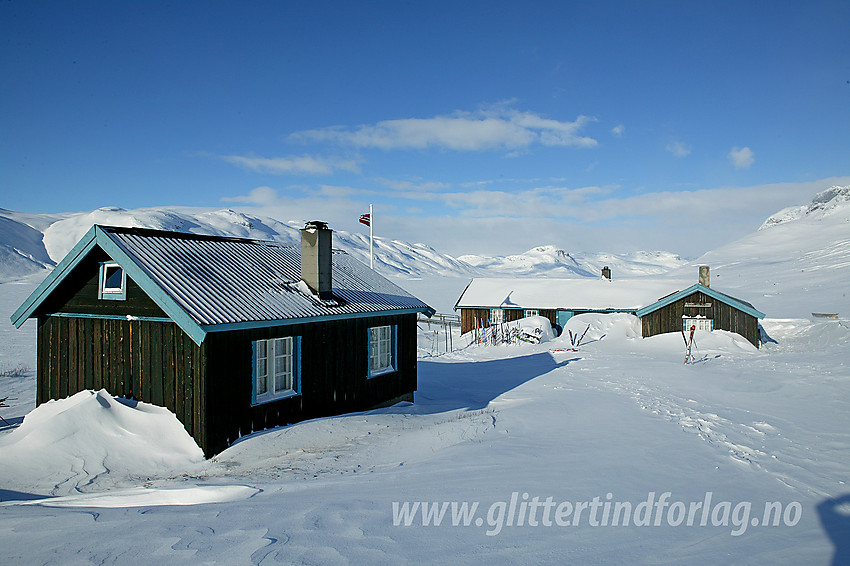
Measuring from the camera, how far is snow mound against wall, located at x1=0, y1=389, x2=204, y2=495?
808 centimetres

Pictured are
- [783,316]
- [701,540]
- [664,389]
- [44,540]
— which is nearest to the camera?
[44,540]

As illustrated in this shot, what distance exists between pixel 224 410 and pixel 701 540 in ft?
26.4

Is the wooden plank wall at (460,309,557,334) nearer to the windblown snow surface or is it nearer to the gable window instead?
the windblown snow surface

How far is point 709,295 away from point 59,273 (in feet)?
98.5

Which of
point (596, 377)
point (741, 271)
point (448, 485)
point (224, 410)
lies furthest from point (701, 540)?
point (741, 271)

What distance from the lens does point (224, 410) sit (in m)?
9.40

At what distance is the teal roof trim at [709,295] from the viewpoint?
90.4 feet

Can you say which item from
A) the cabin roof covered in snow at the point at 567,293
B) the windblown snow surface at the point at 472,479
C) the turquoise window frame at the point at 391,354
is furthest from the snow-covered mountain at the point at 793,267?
the turquoise window frame at the point at 391,354

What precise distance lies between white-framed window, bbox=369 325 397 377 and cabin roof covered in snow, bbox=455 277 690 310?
2317cm

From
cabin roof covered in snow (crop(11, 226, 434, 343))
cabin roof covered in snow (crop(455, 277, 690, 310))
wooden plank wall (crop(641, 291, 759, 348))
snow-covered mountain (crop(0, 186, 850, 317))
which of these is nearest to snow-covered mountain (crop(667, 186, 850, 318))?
snow-covered mountain (crop(0, 186, 850, 317))

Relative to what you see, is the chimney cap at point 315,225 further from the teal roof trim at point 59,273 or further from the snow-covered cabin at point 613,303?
the snow-covered cabin at point 613,303

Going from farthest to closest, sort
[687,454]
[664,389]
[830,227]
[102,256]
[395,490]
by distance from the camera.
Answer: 1. [830,227]
2. [664,389]
3. [102,256]
4. [687,454]
5. [395,490]

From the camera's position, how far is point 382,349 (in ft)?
45.9

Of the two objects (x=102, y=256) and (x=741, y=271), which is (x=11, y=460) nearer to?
(x=102, y=256)
